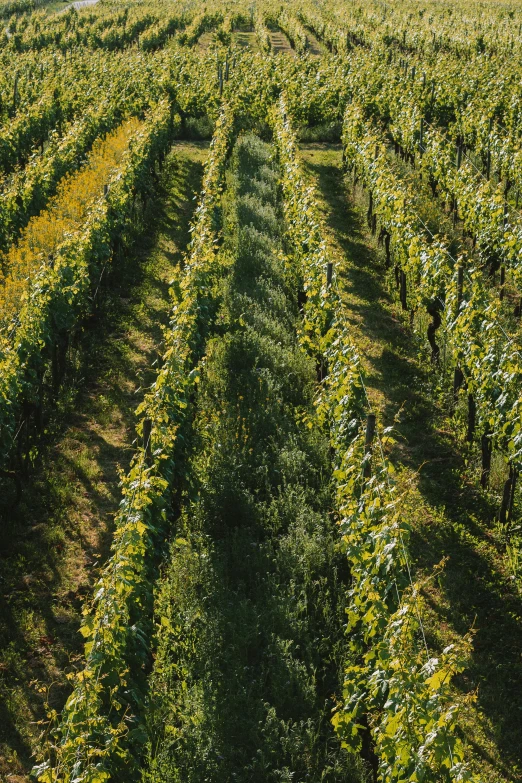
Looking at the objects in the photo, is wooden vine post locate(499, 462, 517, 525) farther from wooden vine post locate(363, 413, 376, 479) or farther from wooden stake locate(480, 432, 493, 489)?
wooden vine post locate(363, 413, 376, 479)

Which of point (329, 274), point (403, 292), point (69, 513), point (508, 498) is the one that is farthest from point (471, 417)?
point (69, 513)

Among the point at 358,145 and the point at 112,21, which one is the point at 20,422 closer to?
the point at 358,145

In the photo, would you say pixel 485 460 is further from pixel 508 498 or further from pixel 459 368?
pixel 459 368

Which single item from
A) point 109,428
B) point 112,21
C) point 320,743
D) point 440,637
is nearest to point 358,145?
point 109,428

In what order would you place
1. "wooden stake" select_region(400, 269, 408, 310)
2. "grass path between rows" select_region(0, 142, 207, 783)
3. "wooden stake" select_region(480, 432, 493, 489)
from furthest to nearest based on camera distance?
"wooden stake" select_region(400, 269, 408, 310), "wooden stake" select_region(480, 432, 493, 489), "grass path between rows" select_region(0, 142, 207, 783)

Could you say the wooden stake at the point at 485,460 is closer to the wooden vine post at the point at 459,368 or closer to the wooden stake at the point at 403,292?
the wooden vine post at the point at 459,368

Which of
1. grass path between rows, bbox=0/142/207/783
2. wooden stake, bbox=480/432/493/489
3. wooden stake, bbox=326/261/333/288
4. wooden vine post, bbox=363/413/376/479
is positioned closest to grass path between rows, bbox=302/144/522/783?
wooden stake, bbox=480/432/493/489

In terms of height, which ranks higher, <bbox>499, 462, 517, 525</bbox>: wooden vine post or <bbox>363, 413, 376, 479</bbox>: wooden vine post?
<bbox>363, 413, 376, 479</bbox>: wooden vine post
